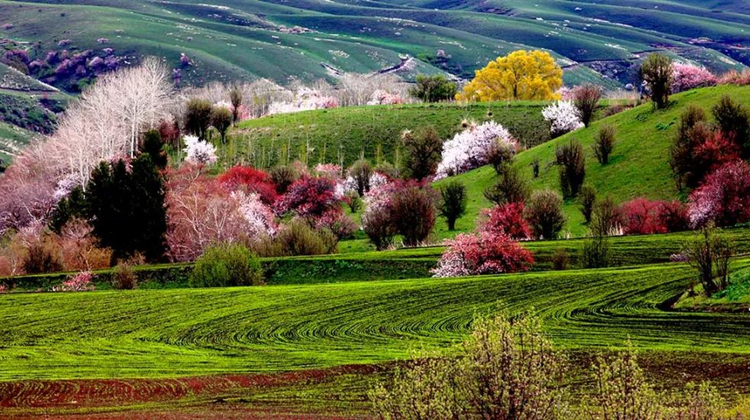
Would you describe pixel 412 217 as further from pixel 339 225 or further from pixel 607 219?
pixel 607 219

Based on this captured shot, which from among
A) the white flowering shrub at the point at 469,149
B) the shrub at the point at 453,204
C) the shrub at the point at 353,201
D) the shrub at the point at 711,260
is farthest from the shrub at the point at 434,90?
the shrub at the point at 711,260

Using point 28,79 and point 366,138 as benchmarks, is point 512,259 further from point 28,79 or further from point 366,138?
point 28,79

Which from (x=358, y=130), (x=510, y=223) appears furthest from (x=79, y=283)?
(x=358, y=130)

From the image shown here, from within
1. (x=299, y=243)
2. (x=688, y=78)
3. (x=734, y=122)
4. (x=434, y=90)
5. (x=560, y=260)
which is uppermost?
(x=688, y=78)

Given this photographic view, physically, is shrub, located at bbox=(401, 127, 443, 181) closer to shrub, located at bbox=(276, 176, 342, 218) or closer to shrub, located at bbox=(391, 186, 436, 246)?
shrub, located at bbox=(276, 176, 342, 218)

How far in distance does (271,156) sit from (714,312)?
267ft

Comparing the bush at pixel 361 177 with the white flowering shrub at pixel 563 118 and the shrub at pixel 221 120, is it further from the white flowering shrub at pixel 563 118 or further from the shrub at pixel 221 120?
the shrub at pixel 221 120

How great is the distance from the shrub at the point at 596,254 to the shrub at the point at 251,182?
141 ft

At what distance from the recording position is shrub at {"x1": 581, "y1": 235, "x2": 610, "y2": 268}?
122 ft

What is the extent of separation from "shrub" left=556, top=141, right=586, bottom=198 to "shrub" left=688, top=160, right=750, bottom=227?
1422cm

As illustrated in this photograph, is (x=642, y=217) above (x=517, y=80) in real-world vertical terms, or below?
below

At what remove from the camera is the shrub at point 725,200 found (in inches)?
1690

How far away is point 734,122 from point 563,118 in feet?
105

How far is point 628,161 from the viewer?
60344 millimetres
